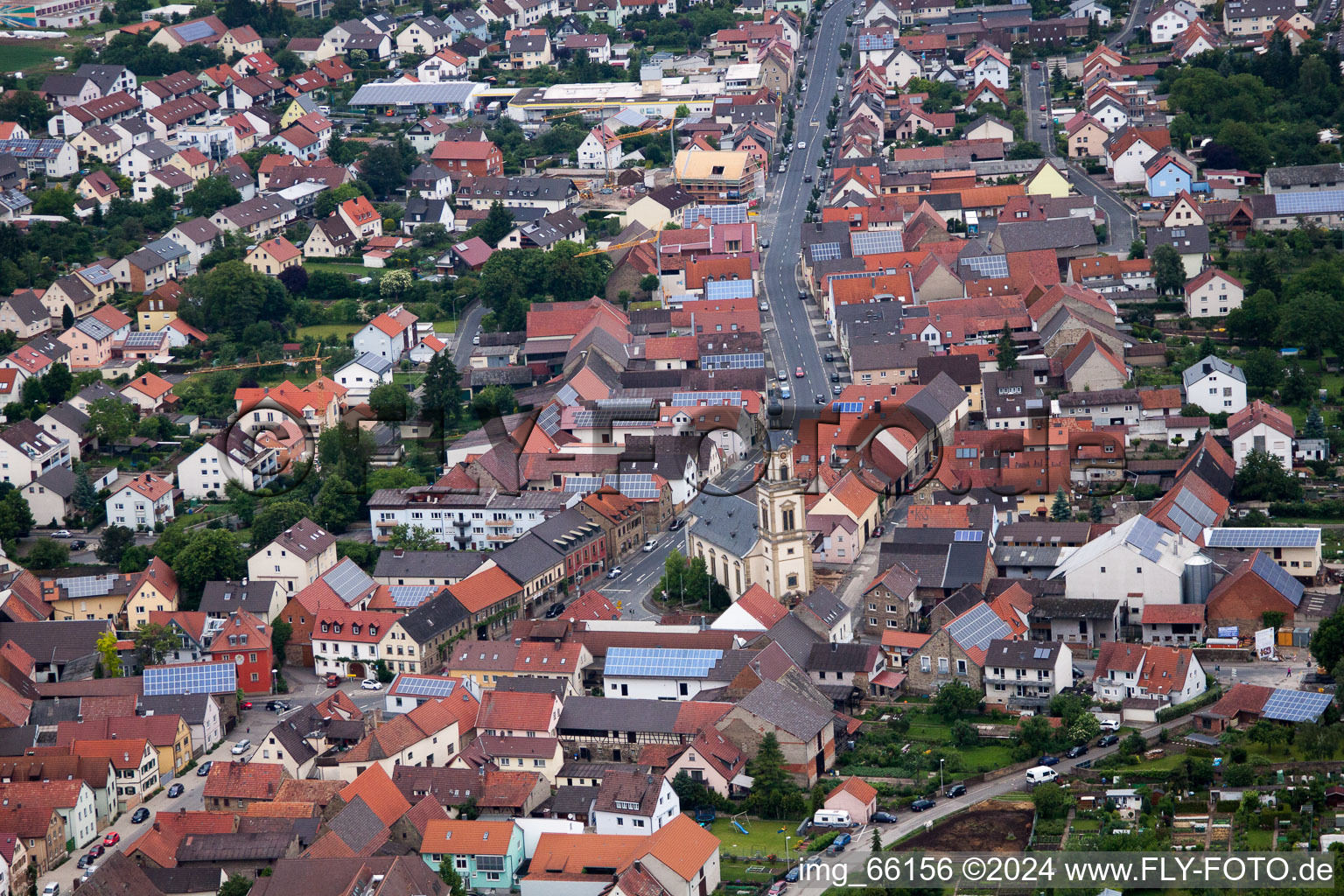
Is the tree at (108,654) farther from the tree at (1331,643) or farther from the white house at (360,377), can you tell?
the tree at (1331,643)

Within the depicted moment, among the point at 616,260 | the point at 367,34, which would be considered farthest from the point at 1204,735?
the point at 367,34

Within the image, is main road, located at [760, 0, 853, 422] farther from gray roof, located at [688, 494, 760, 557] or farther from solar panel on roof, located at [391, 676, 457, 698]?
solar panel on roof, located at [391, 676, 457, 698]

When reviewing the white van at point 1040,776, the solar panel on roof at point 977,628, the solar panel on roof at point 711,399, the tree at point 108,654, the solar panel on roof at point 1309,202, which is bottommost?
the tree at point 108,654

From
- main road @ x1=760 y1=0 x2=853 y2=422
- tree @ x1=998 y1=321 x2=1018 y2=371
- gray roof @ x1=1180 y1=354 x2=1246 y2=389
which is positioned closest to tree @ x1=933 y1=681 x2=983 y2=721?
main road @ x1=760 y1=0 x2=853 y2=422

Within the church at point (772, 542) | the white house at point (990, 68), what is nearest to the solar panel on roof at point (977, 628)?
the church at point (772, 542)

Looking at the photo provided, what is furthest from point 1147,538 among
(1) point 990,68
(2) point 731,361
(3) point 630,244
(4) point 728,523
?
(1) point 990,68
